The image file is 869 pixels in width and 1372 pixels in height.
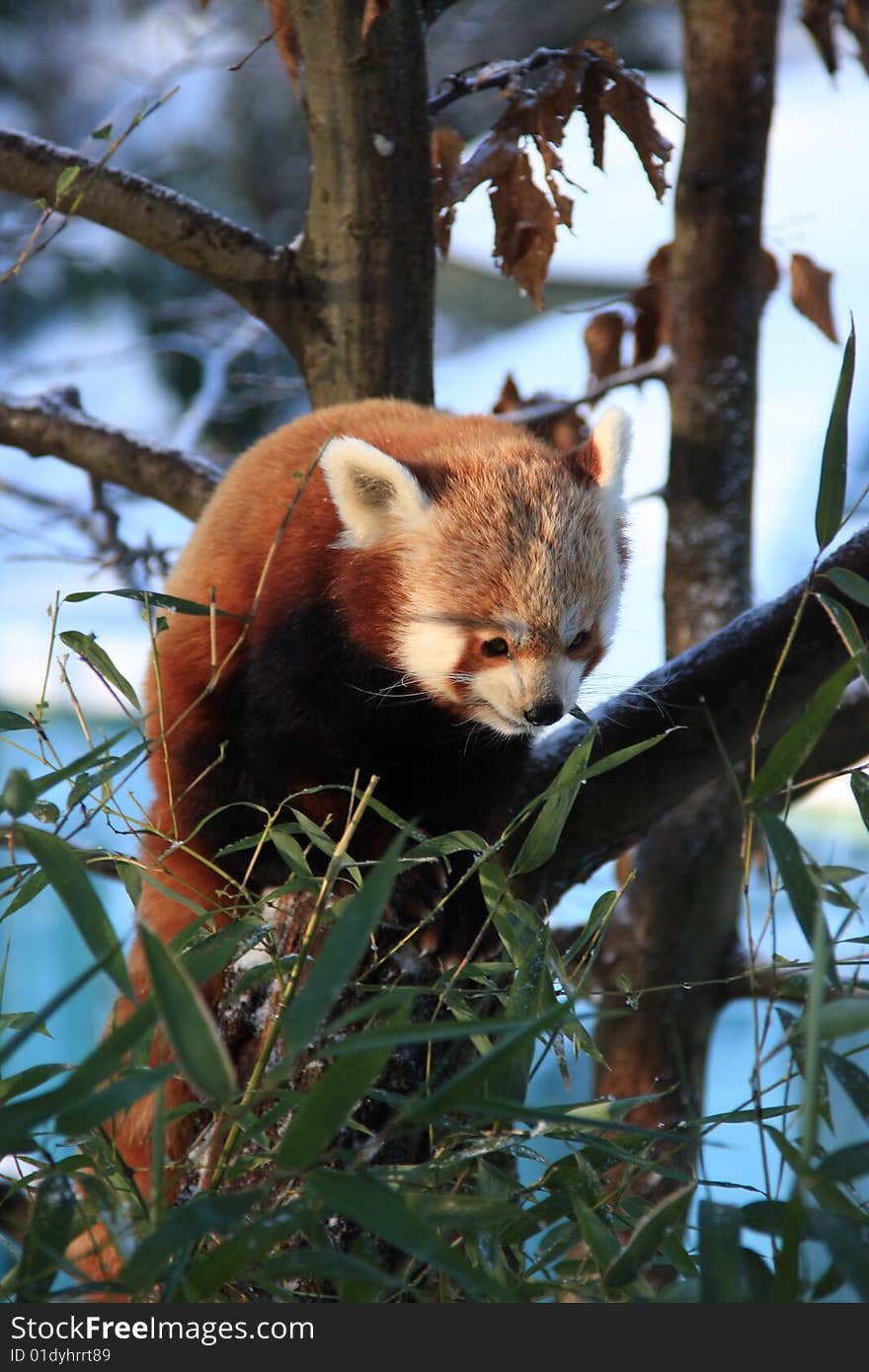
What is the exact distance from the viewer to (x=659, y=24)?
4.03 metres

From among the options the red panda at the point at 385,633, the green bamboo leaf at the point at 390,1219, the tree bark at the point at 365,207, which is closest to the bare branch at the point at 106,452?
the tree bark at the point at 365,207

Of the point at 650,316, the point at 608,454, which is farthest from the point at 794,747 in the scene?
the point at 650,316

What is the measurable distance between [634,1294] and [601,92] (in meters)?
1.37

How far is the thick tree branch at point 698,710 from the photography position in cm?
122

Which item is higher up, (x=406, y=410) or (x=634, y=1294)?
(x=406, y=410)

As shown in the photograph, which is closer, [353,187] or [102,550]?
[353,187]

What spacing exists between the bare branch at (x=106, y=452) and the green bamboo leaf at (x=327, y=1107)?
137 cm

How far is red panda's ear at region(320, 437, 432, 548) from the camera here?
1218 mm

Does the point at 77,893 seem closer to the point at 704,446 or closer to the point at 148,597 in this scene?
the point at 148,597

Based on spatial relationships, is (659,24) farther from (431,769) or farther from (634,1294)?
(634,1294)

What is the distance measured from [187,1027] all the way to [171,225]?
133 cm

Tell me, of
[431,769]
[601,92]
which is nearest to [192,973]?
[431,769]

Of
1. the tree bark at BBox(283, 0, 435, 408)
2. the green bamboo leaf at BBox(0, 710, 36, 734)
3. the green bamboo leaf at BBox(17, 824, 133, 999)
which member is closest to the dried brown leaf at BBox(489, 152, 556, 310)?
the tree bark at BBox(283, 0, 435, 408)

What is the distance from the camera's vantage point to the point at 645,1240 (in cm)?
63
